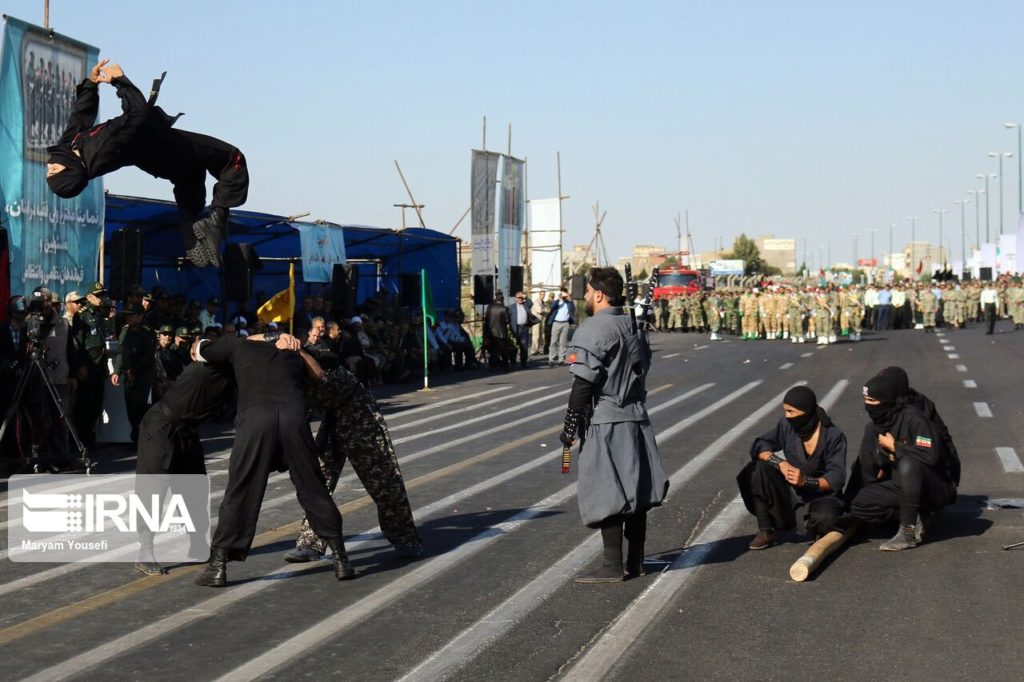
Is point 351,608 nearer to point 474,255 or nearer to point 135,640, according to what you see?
point 135,640

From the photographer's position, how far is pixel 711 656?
7250 millimetres

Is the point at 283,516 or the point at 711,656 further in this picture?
the point at 283,516

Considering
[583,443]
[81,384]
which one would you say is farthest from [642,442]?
[81,384]

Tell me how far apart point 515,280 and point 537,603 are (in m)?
32.4

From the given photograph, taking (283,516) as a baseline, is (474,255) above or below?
above

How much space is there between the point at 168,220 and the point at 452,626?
66.1ft

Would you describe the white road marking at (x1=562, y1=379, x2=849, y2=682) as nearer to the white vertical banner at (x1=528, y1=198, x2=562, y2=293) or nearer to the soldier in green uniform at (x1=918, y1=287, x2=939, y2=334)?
the white vertical banner at (x1=528, y1=198, x2=562, y2=293)

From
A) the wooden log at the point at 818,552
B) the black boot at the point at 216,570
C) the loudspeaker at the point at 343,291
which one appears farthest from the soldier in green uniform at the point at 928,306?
the black boot at the point at 216,570

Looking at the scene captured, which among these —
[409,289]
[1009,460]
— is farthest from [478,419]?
[409,289]

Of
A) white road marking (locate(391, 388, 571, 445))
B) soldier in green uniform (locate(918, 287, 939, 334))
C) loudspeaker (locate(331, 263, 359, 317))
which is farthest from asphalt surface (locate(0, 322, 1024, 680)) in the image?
soldier in green uniform (locate(918, 287, 939, 334))

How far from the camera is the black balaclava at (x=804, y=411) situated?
409 inches

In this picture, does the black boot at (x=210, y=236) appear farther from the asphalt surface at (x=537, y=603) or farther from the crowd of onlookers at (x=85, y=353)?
the crowd of onlookers at (x=85, y=353)

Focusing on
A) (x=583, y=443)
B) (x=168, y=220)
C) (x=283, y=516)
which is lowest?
(x=283, y=516)

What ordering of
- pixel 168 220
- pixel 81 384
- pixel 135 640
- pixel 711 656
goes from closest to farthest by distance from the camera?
pixel 711 656 → pixel 135 640 → pixel 81 384 → pixel 168 220
